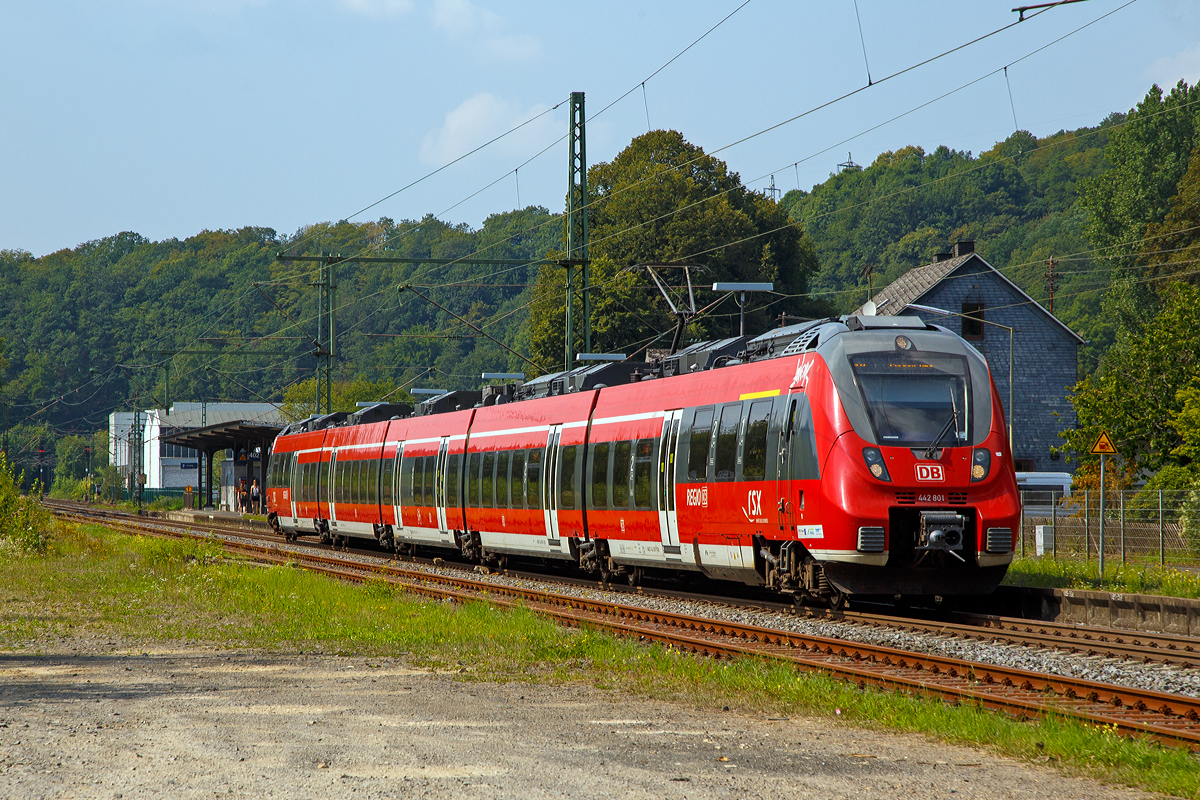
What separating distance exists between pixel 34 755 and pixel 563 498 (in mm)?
14592

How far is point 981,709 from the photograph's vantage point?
9219 mm

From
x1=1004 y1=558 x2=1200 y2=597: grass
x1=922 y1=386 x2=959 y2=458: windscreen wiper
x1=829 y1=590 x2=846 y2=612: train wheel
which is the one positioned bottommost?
x1=1004 y1=558 x2=1200 y2=597: grass

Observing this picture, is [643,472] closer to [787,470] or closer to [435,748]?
[787,470]

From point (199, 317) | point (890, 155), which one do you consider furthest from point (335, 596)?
point (890, 155)

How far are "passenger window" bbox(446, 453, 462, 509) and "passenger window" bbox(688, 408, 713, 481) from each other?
10.5 m

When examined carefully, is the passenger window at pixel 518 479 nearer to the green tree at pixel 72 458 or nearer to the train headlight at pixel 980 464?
Answer: the train headlight at pixel 980 464

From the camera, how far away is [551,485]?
22609 mm

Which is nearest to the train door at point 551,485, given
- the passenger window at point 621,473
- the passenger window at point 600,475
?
the passenger window at point 600,475

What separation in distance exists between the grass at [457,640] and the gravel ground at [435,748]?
33 cm

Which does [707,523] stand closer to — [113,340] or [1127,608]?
[1127,608]

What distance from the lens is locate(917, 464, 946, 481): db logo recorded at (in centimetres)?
1423

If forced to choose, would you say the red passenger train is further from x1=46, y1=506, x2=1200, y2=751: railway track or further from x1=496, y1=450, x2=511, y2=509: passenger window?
x1=46, y1=506, x2=1200, y2=751: railway track

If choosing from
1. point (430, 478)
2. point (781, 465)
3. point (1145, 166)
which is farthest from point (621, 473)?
point (1145, 166)

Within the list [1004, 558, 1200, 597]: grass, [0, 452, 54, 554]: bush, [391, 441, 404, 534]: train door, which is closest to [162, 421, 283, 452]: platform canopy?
[0, 452, 54, 554]: bush
